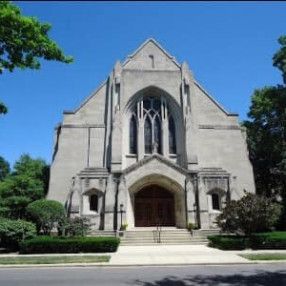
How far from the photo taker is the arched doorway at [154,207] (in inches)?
1065

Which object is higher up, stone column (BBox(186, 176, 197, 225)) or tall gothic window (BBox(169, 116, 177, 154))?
tall gothic window (BBox(169, 116, 177, 154))

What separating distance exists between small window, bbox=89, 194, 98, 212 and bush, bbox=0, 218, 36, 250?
7751 millimetres

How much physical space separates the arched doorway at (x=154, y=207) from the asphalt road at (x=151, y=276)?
14699mm

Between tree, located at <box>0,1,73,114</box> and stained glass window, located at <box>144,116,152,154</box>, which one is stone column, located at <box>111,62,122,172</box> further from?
tree, located at <box>0,1,73,114</box>

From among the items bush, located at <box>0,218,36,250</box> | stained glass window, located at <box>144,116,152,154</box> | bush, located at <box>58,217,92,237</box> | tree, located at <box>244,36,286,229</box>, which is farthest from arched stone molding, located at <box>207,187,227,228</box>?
bush, located at <box>0,218,36,250</box>

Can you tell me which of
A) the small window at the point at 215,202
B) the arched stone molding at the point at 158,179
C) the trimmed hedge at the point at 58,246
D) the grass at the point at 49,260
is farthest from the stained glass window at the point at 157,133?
the grass at the point at 49,260

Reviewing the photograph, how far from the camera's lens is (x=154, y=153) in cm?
2631

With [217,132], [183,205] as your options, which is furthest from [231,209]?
[217,132]

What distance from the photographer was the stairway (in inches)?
860

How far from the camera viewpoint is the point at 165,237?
22.6m

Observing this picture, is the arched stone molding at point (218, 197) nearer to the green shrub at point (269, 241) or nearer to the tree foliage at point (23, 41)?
the green shrub at point (269, 241)

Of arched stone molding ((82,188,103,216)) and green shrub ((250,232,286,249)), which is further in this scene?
arched stone molding ((82,188,103,216))

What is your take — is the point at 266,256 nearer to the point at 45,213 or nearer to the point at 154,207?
the point at 45,213

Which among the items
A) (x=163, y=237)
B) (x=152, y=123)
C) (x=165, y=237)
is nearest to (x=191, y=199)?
(x=165, y=237)
